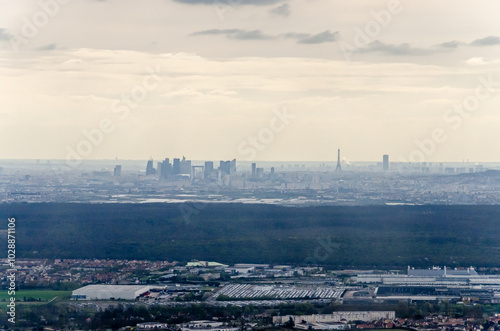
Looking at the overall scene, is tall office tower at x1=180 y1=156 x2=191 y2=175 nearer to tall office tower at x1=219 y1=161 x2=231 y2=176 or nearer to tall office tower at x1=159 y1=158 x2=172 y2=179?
tall office tower at x1=159 y1=158 x2=172 y2=179

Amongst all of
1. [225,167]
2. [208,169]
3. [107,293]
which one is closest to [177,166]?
[208,169]

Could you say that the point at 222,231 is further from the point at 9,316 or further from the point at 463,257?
the point at 9,316

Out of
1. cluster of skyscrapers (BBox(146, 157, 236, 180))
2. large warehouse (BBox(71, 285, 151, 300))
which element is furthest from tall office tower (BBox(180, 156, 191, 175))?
large warehouse (BBox(71, 285, 151, 300))

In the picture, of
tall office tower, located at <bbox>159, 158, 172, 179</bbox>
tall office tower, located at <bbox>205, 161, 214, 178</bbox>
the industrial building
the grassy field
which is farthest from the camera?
tall office tower, located at <bbox>159, 158, 172, 179</bbox>

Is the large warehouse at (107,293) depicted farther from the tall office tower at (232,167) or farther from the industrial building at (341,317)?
the tall office tower at (232,167)

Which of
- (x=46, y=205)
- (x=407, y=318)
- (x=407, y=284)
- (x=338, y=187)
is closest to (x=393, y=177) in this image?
(x=338, y=187)

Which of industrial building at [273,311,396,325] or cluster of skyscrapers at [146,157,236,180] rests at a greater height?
cluster of skyscrapers at [146,157,236,180]

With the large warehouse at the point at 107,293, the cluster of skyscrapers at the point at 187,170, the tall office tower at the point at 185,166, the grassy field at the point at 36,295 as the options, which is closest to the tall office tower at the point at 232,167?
the cluster of skyscrapers at the point at 187,170
